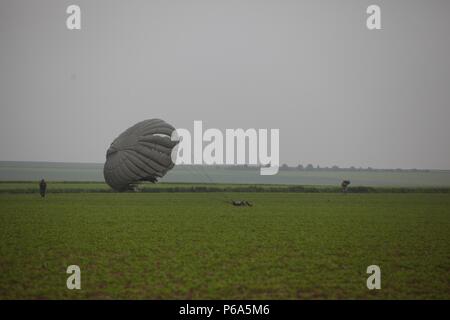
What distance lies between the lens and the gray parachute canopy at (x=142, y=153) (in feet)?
122

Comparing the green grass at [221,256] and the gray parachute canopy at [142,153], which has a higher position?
the gray parachute canopy at [142,153]

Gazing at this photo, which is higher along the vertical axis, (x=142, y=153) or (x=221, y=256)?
(x=142, y=153)

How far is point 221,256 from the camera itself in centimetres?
1302

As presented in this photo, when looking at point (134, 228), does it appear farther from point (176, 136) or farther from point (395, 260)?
point (176, 136)

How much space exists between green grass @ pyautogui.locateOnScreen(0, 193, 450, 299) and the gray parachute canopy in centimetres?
1390

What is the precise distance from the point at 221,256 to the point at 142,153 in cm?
2520

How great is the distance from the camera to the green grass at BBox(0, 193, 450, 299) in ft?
31.8

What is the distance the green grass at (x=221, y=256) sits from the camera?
969cm

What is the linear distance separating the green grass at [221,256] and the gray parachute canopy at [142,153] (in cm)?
1390

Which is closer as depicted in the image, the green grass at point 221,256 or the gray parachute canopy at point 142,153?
the green grass at point 221,256

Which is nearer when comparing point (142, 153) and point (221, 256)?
point (221, 256)
